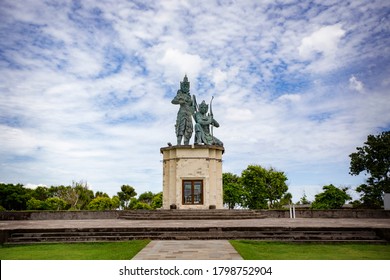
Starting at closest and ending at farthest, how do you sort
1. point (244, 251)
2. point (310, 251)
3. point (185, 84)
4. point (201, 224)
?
point (244, 251), point (310, 251), point (201, 224), point (185, 84)

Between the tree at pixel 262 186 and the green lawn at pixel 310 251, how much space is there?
32108mm

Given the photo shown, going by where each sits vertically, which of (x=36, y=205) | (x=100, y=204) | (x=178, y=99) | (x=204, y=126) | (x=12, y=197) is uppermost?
(x=178, y=99)

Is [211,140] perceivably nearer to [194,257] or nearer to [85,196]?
[194,257]

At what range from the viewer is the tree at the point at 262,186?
140 feet

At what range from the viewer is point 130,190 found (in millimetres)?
55156

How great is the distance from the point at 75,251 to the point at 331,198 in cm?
3146

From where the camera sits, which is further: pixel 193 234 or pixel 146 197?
pixel 146 197

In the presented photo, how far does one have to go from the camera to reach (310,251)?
9.45 meters

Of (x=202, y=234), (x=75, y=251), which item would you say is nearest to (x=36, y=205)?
(x=75, y=251)

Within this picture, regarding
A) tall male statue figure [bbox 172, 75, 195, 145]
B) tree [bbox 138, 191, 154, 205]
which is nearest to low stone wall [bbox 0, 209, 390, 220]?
tall male statue figure [bbox 172, 75, 195, 145]

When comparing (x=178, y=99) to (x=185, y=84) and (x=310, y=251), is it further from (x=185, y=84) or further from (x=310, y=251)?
(x=310, y=251)

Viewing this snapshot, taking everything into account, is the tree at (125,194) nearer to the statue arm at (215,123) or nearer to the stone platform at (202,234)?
the statue arm at (215,123)

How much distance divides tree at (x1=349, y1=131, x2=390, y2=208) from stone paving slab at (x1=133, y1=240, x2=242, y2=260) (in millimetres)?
25769

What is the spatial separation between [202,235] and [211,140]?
1520cm
